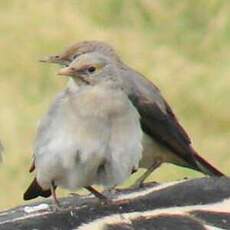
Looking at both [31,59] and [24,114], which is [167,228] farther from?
[31,59]

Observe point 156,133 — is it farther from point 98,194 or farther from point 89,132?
point 89,132

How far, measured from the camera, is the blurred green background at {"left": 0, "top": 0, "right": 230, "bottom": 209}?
12.7m

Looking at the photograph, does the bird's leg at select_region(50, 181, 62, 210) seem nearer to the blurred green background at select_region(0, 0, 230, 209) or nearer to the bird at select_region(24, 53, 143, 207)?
the bird at select_region(24, 53, 143, 207)

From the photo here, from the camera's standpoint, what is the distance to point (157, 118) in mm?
8320

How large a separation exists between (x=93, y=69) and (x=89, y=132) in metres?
0.24

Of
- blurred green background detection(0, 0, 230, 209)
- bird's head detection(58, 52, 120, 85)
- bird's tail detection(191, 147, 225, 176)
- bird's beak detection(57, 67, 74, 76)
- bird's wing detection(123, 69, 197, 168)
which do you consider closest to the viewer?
bird's beak detection(57, 67, 74, 76)

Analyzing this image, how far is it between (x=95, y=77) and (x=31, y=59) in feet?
23.4

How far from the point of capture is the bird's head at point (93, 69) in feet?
22.1

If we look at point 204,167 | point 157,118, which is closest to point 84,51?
point 157,118

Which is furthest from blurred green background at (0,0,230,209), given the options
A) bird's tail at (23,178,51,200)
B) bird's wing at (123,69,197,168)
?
bird's tail at (23,178,51,200)

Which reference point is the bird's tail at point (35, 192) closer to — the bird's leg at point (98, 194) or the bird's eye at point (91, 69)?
the bird's leg at point (98, 194)

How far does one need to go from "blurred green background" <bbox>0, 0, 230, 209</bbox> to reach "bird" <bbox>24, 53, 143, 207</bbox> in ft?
16.3

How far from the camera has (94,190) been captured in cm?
702

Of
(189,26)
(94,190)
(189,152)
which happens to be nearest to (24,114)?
(189,26)
